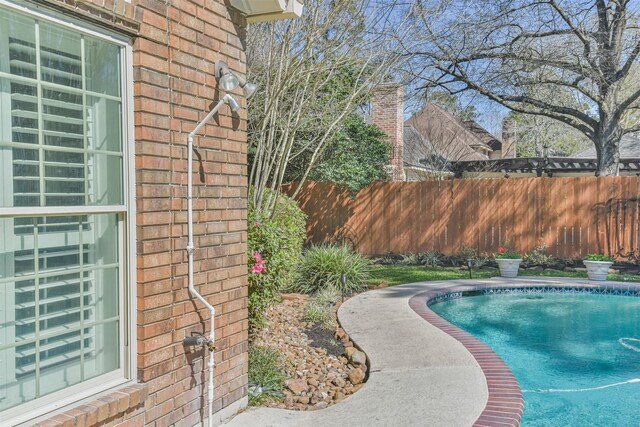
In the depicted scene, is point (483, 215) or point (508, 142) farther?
point (508, 142)

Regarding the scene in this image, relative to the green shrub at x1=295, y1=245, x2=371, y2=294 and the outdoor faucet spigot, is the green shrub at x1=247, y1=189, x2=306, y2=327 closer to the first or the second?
the outdoor faucet spigot

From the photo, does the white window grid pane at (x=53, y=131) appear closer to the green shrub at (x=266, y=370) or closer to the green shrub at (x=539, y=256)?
the green shrub at (x=266, y=370)

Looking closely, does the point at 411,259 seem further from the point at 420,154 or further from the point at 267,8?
the point at 420,154

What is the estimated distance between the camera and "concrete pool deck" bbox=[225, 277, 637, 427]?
4.06m

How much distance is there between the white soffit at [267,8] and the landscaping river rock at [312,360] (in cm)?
320

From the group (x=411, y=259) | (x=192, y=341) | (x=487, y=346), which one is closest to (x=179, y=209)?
(x=192, y=341)

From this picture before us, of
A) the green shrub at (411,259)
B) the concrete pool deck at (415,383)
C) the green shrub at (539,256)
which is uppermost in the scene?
the green shrub at (539,256)

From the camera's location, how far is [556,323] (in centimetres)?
872

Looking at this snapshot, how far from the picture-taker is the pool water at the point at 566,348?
5117mm

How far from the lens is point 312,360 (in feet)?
19.4

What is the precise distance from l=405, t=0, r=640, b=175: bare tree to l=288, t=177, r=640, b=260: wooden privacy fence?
8.39ft

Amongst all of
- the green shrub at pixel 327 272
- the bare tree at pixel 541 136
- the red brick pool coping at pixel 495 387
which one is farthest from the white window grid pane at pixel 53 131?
the bare tree at pixel 541 136

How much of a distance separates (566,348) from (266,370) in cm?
457

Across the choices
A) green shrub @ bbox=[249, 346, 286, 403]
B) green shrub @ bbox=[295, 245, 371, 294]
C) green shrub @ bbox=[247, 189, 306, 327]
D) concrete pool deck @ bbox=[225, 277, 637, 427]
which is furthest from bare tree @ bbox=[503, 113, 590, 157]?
green shrub @ bbox=[249, 346, 286, 403]
